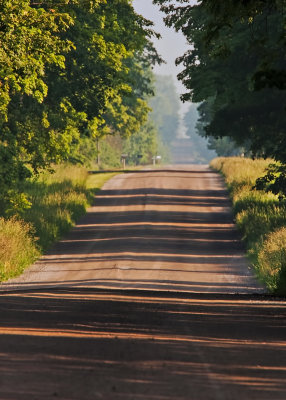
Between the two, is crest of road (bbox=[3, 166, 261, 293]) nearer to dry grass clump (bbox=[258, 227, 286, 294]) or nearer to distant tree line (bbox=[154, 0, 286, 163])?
dry grass clump (bbox=[258, 227, 286, 294])

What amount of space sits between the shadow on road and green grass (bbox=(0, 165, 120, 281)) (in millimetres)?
8144

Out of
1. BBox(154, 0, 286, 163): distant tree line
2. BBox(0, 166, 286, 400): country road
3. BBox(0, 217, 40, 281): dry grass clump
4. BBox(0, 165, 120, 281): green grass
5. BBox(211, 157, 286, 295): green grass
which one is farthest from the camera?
BBox(154, 0, 286, 163): distant tree line

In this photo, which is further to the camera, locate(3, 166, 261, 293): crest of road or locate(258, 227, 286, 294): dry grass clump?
locate(3, 166, 261, 293): crest of road

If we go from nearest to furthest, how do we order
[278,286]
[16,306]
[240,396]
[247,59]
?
[240,396]
[16,306]
[278,286]
[247,59]

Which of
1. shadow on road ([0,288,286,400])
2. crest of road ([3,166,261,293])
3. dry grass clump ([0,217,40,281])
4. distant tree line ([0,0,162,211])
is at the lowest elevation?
crest of road ([3,166,261,293])

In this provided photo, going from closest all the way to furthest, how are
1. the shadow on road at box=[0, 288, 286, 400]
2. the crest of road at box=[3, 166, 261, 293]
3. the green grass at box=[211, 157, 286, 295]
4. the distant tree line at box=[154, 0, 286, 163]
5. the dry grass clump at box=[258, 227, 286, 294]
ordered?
the shadow on road at box=[0, 288, 286, 400], the dry grass clump at box=[258, 227, 286, 294], the green grass at box=[211, 157, 286, 295], the crest of road at box=[3, 166, 261, 293], the distant tree line at box=[154, 0, 286, 163]

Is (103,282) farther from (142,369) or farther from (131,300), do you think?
(142,369)

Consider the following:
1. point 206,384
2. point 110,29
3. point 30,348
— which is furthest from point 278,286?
point 110,29

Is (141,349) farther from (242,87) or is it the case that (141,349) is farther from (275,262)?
(242,87)

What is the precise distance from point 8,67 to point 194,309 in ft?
30.2

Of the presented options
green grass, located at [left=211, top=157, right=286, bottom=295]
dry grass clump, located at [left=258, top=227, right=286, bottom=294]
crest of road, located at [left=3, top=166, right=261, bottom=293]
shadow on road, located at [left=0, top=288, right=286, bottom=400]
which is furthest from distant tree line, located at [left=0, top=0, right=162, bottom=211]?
shadow on road, located at [left=0, top=288, right=286, bottom=400]

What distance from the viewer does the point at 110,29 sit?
1433 inches

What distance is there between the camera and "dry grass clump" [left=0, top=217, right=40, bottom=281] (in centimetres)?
2453

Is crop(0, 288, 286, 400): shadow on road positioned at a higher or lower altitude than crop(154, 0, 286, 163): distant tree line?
lower
